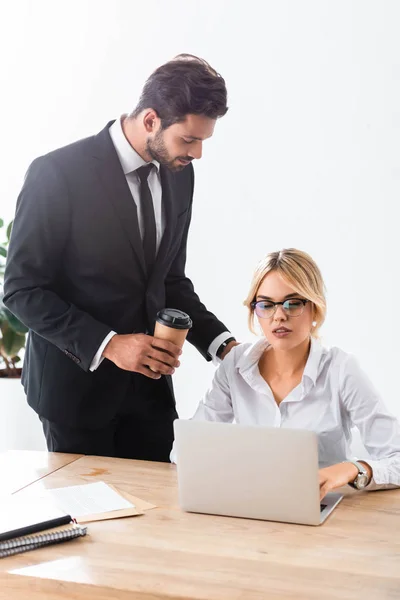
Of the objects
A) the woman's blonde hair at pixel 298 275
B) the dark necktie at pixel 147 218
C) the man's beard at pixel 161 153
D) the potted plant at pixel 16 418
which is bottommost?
the potted plant at pixel 16 418

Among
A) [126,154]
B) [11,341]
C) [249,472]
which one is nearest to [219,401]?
[249,472]

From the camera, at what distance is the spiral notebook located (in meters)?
1.67

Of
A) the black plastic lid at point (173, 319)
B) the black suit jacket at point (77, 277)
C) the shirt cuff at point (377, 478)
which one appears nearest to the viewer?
the shirt cuff at point (377, 478)

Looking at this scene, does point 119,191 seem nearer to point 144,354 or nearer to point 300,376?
point 144,354

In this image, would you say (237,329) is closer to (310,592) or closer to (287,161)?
(287,161)

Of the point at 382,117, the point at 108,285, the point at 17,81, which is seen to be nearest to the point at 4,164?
the point at 17,81

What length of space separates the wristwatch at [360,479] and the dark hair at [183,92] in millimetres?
1119

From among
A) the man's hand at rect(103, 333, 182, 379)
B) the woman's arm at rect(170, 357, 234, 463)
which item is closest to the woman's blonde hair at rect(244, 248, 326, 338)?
the woman's arm at rect(170, 357, 234, 463)

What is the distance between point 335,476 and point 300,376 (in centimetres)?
49

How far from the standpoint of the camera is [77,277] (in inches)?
97.0

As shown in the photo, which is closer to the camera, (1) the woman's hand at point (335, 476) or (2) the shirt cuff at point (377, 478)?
(1) the woman's hand at point (335, 476)

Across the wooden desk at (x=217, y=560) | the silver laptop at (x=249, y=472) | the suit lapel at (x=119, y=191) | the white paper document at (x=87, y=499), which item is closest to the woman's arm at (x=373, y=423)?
the wooden desk at (x=217, y=560)

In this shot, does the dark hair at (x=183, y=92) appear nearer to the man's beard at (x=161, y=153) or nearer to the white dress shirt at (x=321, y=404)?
the man's beard at (x=161, y=153)

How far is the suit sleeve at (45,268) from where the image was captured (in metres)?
2.33
